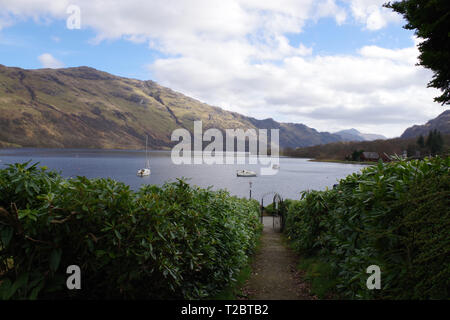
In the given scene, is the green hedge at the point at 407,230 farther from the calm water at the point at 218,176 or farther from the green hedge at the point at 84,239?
→ the calm water at the point at 218,176

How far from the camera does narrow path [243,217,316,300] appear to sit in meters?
6.21

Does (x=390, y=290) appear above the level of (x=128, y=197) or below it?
below

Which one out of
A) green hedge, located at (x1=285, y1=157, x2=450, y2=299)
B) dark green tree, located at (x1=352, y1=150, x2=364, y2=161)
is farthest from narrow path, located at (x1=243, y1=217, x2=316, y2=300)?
dark green tree, located at (x1=352, y1=150, x2=364, y2=161)

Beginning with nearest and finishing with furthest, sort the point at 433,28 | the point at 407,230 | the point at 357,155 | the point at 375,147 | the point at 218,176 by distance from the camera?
the point at 407,230
the point at 433,28
the point at 218,176
the point at 357,155
the point at 375,147

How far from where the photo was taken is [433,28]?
3631mm

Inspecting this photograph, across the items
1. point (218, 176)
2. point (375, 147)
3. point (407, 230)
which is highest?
point (375, 147)

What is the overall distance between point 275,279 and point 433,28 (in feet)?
20.1

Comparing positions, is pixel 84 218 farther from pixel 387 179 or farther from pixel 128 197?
pixel 387 179

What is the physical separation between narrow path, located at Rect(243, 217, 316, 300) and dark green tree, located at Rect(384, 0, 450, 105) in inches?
179

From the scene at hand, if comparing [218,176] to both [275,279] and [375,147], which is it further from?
[375,147]

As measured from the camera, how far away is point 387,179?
3.36 m

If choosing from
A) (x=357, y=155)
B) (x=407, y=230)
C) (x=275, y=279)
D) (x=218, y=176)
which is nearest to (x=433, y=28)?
(x=407, y=230)
